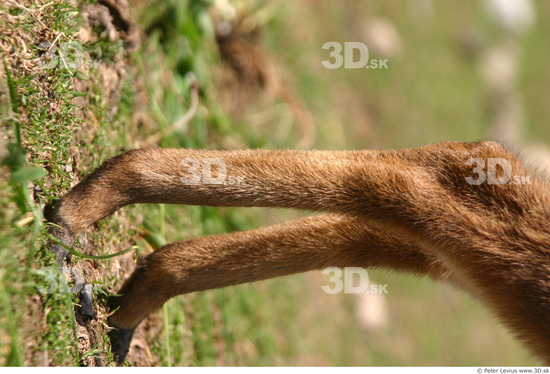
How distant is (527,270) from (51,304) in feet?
6.64

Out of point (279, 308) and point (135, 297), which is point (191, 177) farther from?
point (279, 308)

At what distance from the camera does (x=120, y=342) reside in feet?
10.0

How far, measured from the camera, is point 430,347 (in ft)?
28.5

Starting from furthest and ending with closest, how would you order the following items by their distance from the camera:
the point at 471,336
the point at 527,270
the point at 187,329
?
the point at 471,336 < the point at 187,329 < the point at 527,270

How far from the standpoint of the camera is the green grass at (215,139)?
2479 mm

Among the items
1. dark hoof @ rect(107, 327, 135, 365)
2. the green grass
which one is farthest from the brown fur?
dark hoof @ rect(107, 327, 135, 365)

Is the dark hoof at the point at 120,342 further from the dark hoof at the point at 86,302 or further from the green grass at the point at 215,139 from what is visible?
the dark hoof at the point at 86,302

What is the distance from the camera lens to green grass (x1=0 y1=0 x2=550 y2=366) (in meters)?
2.48

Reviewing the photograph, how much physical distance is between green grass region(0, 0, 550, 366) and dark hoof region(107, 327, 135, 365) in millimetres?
88

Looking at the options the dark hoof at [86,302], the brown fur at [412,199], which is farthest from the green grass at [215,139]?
the brown fur at [412,199]

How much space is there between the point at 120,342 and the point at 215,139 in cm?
302

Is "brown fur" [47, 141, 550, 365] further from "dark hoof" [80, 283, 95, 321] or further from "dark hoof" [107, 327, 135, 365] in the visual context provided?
"dark hoof" [107, 327, 135, 365]

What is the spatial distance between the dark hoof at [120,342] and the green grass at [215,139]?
0.09 metres

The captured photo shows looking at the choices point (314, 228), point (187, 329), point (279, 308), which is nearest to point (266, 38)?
point (279, 308)
